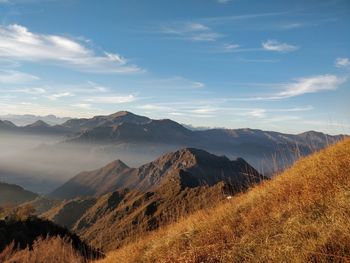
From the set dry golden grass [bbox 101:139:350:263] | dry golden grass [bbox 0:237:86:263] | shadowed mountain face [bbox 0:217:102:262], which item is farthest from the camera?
shadowed mountain face [bbox 0:217:102:262]

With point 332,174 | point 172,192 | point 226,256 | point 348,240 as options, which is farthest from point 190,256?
point 172,192

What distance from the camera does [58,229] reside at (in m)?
37.1

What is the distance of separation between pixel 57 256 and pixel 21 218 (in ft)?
79.1

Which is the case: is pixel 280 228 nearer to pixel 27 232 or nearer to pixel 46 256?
pixel 46 256

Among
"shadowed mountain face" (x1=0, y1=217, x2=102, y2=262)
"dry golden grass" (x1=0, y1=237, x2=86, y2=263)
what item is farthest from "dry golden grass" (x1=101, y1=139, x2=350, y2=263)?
"shadowed mountain face" (x1=0, y1=217, x2=102, y2=262)

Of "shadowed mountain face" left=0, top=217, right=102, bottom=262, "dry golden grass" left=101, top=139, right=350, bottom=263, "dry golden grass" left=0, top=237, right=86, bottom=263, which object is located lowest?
"shadowed mountain face" left=0, top=217, right=102, bottom=262

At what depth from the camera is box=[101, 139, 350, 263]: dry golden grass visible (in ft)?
19.5

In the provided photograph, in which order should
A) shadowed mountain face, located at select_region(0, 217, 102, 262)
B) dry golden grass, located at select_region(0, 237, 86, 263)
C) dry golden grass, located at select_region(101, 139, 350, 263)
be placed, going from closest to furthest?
dry golden grass, located at select_region(101, 139, 350, 263) < dry golden grass, located at select_region(0, 237, 86, 263) < shadowed mountain face, located at select_region(0, 217, 102, 262)

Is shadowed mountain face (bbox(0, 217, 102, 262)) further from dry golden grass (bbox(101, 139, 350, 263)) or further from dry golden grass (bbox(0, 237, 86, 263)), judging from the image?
dry golden grass (bbox(101, 139, 350, 263))

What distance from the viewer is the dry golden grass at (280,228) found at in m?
5.95

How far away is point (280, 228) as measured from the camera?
719cm

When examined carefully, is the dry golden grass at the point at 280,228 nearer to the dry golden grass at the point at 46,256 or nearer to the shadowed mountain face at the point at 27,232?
the dry golden grass at the point at 46,256

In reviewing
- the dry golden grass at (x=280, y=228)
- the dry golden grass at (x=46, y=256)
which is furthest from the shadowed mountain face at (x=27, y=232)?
the dry golden grass at (x=280, y=228)

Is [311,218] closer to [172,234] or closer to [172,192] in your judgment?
[172,234]
